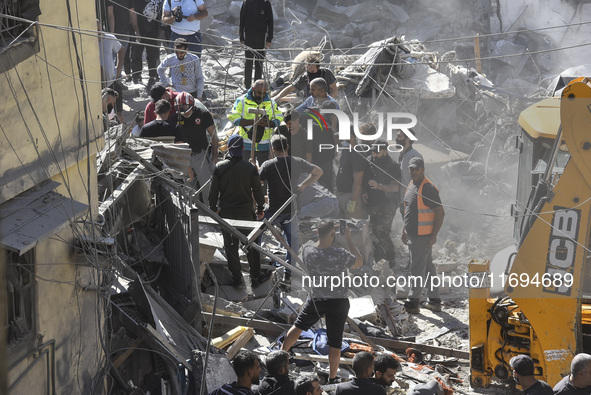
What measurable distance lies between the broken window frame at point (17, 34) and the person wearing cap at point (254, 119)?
5.53 m

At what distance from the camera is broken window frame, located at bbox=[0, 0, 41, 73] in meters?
5.18

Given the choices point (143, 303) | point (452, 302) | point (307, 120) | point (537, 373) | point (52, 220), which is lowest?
point (452, 302)

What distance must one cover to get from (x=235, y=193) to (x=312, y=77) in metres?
3.53

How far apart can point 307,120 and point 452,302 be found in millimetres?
3062

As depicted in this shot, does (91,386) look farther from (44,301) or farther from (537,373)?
(537,373)

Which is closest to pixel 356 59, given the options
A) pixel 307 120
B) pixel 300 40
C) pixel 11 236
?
pixel 300 40

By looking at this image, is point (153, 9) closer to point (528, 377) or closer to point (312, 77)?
point (312, 77)

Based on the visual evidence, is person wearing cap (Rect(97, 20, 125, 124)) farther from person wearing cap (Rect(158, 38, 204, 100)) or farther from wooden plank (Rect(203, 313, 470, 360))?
wooden plank (Rect(203, 313, 470, 360))

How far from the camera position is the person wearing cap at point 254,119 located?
36.2 feet

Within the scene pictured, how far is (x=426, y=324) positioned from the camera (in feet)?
32.7

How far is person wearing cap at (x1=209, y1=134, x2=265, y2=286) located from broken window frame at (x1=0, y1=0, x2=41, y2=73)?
13.0ft

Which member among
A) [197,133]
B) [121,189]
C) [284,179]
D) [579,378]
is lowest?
[579,378]

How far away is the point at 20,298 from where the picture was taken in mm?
5539

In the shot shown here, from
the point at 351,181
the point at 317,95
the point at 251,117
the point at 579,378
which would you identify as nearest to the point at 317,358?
the point at 579,378
